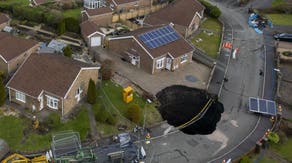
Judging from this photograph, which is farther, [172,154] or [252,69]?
[252,69]

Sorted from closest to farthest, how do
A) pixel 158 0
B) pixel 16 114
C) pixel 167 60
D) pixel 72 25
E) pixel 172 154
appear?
pixel 172 154 → pixel 16 114 → pixel 167 60 → pixel 72 25 → pixel 158 0

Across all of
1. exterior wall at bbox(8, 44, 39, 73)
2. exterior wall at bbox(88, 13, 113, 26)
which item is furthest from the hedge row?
exterior wall at bbox(8, 44, 39, 73)

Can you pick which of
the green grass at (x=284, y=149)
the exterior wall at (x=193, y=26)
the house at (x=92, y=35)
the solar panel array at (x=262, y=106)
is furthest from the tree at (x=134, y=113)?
the exterior wall at (x=193, y=26)

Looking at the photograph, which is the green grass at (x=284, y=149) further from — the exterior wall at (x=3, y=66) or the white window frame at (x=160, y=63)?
the exterior wall at (x=3, y=66)

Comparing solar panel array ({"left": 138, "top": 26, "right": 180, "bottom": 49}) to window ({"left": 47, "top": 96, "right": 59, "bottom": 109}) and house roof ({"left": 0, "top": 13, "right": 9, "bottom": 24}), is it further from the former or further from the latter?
house roof ({"left": 0, "top": 13, "right": 9, "bottom": 24})

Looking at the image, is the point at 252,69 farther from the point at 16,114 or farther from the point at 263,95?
the point at 16,114

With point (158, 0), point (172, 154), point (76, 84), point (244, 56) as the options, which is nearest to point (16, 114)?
point (76, 84)
